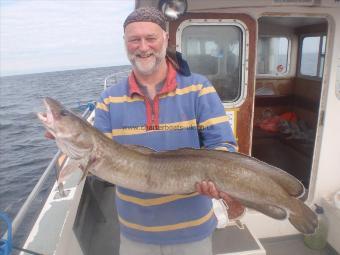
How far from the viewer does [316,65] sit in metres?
7.25

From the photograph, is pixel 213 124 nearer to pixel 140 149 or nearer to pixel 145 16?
pixel 140 149

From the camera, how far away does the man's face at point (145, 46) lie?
8.51ft

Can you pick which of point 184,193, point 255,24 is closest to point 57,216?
point 184,193

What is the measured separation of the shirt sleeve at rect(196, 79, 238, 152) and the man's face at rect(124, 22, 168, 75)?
0.48 m

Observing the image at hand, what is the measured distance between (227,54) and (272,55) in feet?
13.3

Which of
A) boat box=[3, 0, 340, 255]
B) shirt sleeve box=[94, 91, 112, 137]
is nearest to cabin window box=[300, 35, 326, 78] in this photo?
boat box=[3, 0, 340, 255]

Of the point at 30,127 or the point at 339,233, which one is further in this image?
the point at 30,127

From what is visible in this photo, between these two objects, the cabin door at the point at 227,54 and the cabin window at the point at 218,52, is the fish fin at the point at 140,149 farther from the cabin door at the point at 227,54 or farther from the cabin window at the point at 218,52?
the cabin window at the point at 218,52

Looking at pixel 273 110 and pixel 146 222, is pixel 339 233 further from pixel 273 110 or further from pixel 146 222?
pixel 273 110

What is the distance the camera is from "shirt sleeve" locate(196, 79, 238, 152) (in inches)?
101

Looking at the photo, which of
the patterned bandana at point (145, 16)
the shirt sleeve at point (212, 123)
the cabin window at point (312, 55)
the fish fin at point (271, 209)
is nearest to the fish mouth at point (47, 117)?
the patterned bandana at point (145, 16)

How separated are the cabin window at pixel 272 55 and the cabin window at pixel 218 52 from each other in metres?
3.87

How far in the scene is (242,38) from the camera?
4582 millimetres

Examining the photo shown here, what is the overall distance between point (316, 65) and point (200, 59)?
3897mm
